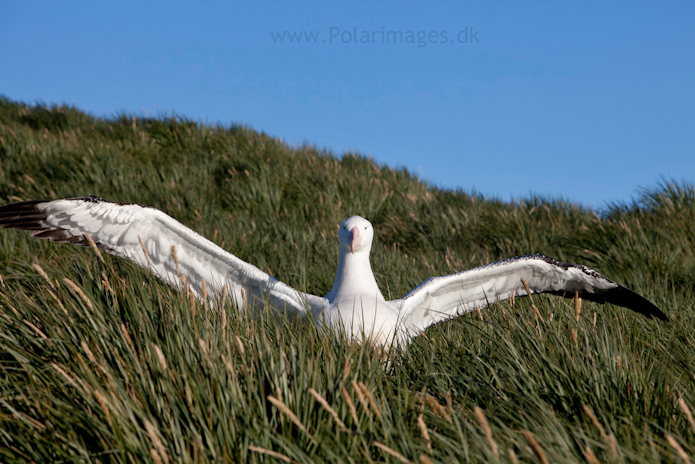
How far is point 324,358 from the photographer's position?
6.56 feet

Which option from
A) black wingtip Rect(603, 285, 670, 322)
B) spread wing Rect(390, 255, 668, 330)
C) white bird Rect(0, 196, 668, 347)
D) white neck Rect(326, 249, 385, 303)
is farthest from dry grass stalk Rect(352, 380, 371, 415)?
black wingtip Rect(603, 285, 670, 322)

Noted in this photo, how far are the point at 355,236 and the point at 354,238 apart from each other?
17mm

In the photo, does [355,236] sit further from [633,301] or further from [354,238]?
[633,301]

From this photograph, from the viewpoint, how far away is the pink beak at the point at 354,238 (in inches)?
134

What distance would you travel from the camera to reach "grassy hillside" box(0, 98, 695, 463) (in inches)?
59.9

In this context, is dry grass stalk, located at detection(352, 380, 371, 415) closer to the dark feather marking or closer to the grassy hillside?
the grassy hillside

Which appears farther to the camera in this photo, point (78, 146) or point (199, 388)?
point (78, 146)

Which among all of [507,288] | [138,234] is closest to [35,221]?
[138,234]

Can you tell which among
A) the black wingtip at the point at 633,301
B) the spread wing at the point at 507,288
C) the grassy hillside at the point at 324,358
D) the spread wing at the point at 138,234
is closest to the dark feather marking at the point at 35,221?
the spread wing at the point at 138,234

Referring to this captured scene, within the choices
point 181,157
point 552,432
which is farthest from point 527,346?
point 181,157

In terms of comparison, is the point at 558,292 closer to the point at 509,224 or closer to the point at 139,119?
the point at 509,224

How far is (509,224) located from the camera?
754cm

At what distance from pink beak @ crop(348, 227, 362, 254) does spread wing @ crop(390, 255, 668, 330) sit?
0.52m

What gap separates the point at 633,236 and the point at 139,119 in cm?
1086
